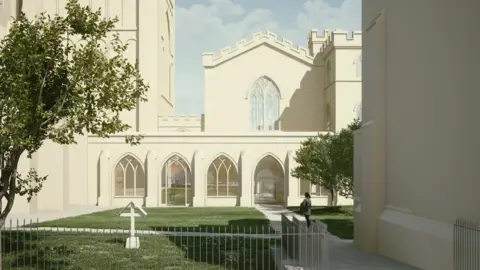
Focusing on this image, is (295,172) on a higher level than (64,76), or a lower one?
lower

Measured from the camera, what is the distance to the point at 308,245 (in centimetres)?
1155

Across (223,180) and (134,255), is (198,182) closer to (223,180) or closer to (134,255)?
(223,180)

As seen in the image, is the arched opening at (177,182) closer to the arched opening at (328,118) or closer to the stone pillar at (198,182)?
the stone pillar at (198,182)

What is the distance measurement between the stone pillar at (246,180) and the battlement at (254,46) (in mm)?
11792

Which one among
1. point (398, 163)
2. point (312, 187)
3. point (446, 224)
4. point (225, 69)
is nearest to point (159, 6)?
point (225, 69)

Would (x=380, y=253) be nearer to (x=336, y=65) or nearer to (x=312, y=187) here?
(x=312, y=187)

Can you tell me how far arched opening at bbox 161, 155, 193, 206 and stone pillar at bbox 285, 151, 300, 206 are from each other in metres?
6.54

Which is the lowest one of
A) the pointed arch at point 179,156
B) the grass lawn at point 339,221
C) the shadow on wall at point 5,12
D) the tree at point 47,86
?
the grass lawn at point 339,221

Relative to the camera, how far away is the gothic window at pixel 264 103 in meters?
49.0

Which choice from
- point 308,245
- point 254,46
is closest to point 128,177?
point 254,46

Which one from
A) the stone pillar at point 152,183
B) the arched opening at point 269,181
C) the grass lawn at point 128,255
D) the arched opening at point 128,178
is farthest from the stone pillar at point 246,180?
the grass lawn at point 128,255

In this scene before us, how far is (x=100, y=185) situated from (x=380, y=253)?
27.3 metres

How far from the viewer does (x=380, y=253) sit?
1588cm

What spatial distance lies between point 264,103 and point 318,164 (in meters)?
17.3
